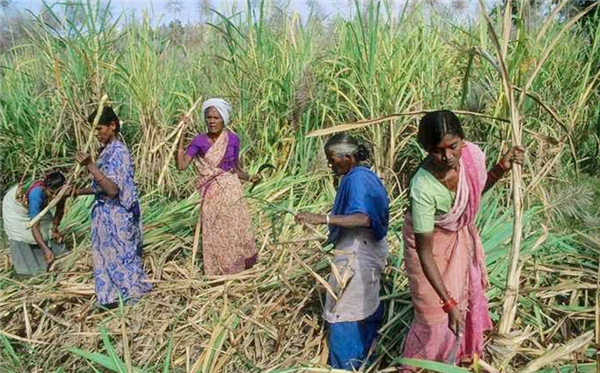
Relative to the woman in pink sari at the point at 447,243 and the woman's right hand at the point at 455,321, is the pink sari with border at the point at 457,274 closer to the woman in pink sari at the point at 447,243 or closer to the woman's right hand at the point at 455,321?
the woman in pink sari at the point at 447,243

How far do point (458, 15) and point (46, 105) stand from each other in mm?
3518

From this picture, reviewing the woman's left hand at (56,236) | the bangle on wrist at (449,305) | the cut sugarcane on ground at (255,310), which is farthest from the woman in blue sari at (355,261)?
the woman's left hand at (56,236)

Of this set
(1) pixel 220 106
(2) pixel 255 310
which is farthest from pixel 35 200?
(2) pixel 255 310

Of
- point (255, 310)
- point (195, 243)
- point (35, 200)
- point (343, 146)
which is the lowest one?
point (255, 310)

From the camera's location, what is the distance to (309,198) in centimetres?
389

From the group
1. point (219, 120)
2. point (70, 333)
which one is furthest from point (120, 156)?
point (70, 333)

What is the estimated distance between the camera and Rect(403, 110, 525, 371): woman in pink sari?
1.85 m

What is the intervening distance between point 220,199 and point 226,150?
298mm

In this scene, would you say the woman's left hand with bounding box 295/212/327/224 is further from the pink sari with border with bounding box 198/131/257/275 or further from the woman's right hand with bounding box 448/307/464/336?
the pink sari with border with bounding box 198/131/257/275

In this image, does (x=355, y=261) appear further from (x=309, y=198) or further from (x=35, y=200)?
(x=35, y=200)

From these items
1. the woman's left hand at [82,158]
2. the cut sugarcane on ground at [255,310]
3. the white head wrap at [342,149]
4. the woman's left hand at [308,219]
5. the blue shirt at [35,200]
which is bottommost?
the cut sugarcane on ground at [255,310]

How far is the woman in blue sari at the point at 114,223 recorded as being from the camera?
3.10 meters

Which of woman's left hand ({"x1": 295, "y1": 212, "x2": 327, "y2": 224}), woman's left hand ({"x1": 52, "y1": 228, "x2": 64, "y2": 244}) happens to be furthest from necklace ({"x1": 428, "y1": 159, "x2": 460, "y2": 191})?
woman's left hand ({"x1": 52, "y1": 228, "x2": 64, "y2": 244})

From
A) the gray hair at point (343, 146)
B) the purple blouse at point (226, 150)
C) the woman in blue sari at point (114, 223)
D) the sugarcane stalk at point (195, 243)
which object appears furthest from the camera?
the purple blouse at point (226, 150)
